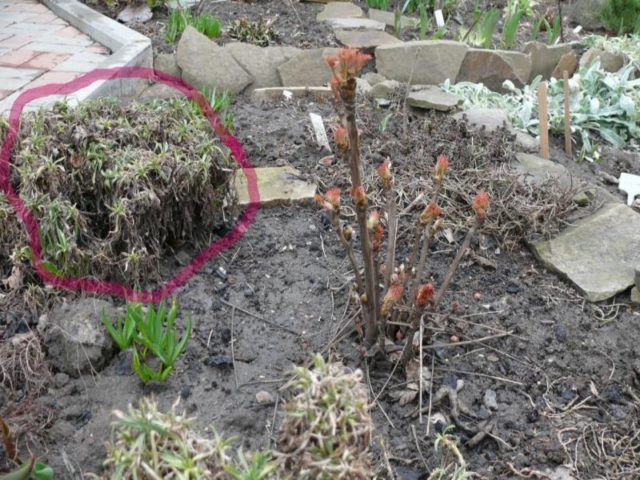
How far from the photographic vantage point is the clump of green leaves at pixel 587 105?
14.2 feet

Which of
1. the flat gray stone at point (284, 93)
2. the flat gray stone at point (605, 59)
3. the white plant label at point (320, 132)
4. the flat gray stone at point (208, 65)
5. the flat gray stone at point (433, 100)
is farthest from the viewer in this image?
the flat gray stone at point (605, 59)

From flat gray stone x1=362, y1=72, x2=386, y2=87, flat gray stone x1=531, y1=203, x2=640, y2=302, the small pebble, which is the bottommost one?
flat gray stone x1=531, y1=203, x2=640, y2=302

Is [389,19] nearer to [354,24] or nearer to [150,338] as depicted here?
[354,24]

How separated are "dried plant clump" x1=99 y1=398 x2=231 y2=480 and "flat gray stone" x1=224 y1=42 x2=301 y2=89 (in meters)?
3.75

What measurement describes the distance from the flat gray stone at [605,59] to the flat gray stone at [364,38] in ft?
4.34

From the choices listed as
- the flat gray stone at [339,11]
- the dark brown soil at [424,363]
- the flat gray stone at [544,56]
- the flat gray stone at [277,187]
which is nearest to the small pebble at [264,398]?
the dark brown soil at [424,363]

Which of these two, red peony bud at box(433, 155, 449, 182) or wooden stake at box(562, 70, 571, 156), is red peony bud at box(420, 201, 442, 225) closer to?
red peony bud at box(433, 155, 449, 182)

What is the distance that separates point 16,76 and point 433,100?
2.49 meters

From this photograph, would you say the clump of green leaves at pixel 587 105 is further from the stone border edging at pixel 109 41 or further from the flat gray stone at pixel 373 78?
the stone border edging at pixel 109 41

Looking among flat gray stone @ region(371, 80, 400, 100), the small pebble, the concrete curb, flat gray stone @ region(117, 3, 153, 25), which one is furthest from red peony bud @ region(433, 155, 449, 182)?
flat gray stone @ region(117, 3, 153, 25)

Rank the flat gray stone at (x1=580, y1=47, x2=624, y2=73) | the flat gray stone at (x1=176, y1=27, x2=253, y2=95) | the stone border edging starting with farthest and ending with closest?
the flat gray stone at (x1=580, y1=47, x2=624, y2=73) < the flat gray stone at (x1=176, y1=27, x2=253, y2=95) < the stone border edging

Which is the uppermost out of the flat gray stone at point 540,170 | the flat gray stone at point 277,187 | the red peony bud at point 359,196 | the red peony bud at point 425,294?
the red peony bud at point 359,196

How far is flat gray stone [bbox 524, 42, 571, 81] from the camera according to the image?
5180 mm

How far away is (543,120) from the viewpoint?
3.71 meters
